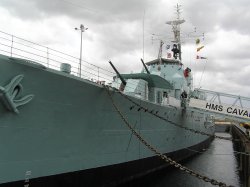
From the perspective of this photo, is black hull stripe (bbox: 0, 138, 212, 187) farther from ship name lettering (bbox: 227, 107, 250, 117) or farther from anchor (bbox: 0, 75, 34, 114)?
ship name lettering (bbox: 227, 107, 250, 117)

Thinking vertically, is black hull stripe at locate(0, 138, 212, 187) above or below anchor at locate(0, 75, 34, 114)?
below

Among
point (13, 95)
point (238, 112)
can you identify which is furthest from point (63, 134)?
point (238, 112)

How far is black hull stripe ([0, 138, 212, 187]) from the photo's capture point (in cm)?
664

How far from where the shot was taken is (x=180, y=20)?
21.2 metres

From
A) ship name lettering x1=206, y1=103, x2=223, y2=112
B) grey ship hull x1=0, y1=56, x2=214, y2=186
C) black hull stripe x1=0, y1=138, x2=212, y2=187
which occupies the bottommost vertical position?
black hull stripe x1=0, y1=138, x2=212, y2=187

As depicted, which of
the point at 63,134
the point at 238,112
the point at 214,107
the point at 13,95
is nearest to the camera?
the point at 13,95

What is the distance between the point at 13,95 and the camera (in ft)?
18.7

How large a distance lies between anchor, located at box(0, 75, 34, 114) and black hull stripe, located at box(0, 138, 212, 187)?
65.7 inches

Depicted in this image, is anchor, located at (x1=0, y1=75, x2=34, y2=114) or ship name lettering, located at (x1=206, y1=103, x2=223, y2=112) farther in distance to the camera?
ship name lettering, located at (x1=206, y1=103, x2=223, y2=112)

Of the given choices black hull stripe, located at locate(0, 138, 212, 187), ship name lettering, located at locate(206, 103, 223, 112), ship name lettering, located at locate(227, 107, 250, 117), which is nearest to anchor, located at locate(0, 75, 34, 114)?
black hull stripe, located at locate(0, 138, 212, 187)

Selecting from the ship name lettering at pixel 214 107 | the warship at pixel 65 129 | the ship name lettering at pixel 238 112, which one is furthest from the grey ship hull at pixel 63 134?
the ship name lettering at pixel 238 112

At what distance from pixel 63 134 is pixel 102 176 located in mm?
2354

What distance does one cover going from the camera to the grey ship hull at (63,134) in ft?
19.4

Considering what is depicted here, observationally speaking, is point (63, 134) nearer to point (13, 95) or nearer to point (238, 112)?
point (13, 95)
